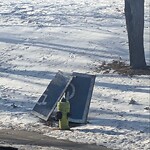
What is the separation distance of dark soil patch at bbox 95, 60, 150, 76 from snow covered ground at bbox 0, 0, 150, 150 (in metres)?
0.27

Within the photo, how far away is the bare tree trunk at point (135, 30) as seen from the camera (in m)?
16.2

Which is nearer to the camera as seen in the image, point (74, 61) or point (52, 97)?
point (52, 97)

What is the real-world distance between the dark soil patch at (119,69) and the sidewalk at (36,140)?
5.24m

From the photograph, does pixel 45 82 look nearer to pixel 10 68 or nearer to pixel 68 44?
pixel 10 68

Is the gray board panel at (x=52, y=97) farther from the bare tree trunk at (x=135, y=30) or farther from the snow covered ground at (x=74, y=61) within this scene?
the bare tree trunk at (x=135, y=30)

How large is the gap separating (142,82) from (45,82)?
2.65 m

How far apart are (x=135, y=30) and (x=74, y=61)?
2.58 metres

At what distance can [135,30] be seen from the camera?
16406 mm

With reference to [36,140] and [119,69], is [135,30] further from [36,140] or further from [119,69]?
[36,140]

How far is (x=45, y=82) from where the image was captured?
631 inches

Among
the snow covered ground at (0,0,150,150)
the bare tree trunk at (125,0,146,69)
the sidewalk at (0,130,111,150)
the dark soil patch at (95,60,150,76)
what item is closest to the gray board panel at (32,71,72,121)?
the snow covered ground at (0,0,150,150)

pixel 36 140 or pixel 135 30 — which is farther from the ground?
pixel 135 30

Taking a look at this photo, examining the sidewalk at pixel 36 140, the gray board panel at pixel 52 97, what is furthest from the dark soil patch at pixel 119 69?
the sidewalk at pixel 36 140

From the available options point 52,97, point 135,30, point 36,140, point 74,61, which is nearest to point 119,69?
point 135,30
